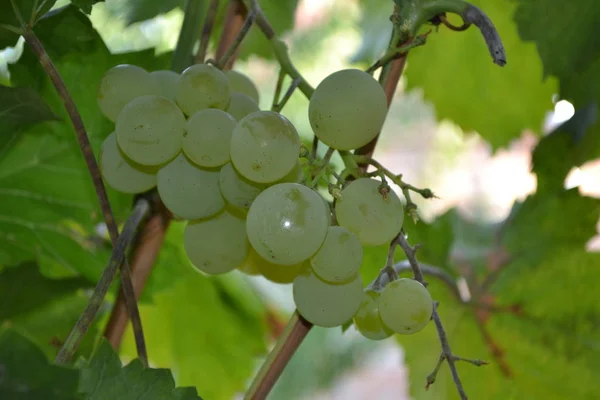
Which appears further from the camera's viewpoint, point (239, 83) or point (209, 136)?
point (239, 83)

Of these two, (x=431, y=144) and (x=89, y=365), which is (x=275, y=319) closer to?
(x=89, y=365)

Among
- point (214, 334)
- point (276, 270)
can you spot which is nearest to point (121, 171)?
point (276, 270)

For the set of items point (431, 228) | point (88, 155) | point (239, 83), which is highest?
point (431, 228)

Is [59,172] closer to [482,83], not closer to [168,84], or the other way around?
[168,84]

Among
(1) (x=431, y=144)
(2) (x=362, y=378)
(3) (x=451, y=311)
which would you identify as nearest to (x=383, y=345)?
(2) (x=362, y=378)

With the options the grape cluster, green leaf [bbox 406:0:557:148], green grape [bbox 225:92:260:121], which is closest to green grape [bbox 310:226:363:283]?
the grape cluster

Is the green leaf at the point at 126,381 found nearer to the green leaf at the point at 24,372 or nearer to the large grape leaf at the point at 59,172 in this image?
the green leaf at the point at 24,372
